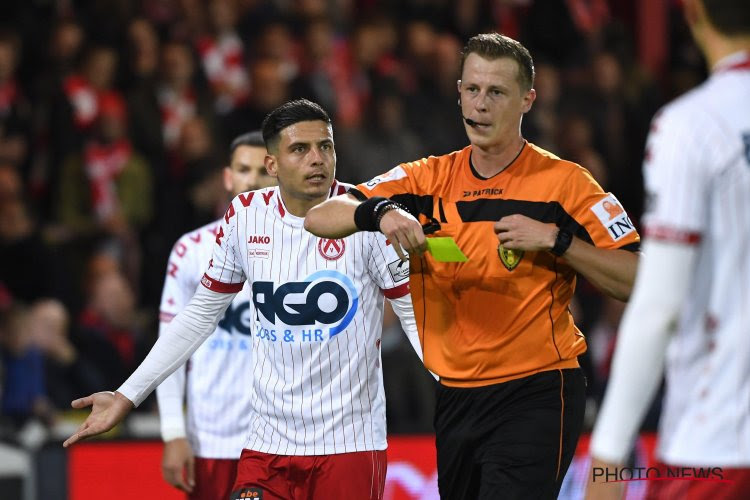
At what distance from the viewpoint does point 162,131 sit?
11.1m

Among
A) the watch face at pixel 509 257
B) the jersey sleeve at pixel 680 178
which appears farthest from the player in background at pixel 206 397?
the jersey sleeve at pixel 680 178

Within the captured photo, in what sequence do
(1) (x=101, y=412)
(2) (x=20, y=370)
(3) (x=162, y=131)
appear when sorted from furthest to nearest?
(3) (x=162, y=131)
(2) (x=20, y=370)
(1) (x=101, y=412)

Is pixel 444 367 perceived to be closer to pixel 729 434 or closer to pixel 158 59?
pixel 729 434

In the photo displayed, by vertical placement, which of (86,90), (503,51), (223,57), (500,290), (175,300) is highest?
(223,57)

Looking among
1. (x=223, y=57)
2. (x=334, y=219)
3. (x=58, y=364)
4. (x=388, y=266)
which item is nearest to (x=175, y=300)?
(x=388, y=266)

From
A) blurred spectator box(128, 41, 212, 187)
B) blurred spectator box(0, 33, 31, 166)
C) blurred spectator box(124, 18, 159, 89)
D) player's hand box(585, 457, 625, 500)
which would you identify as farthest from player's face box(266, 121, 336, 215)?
blurred spectator box(124, 18, 159, 89)

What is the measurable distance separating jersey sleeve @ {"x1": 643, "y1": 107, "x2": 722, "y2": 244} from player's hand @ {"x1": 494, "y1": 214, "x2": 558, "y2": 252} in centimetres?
118

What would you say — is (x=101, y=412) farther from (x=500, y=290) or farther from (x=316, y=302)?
(x=500, y=290)

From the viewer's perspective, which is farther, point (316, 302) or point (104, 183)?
point (104, 183)

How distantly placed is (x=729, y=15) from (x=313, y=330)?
254 centimetres

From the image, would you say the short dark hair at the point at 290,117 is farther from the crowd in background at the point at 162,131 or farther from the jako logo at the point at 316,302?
the crowd in background at the point at 162,131

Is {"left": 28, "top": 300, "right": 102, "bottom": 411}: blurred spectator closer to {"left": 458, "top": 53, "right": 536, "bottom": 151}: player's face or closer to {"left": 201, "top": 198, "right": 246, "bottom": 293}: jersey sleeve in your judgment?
{"left": 201, "top": 198, "right": 246, "bottom": 293}: jersey sleeve

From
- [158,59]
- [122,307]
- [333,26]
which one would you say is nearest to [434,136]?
[333,26]

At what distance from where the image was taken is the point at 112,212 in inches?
421
